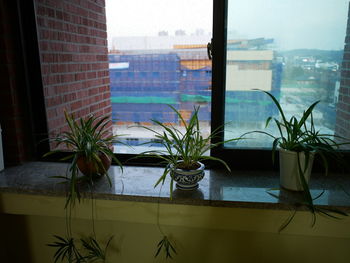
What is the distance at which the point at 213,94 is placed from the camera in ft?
5.06

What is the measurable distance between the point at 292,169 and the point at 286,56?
0.57m

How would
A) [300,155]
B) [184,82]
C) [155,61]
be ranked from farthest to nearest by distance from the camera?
[155,61], [184,82], [300,155]

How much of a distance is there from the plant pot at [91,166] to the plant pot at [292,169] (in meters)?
0.83

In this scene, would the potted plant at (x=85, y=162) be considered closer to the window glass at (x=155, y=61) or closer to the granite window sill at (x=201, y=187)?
the granite window sill at (x=201, y=187)

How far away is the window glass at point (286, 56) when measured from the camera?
1.41 metres

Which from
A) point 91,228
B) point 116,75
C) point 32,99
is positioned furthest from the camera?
point 116,75

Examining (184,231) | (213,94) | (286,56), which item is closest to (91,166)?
(184,231)

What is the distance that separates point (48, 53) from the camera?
1.71 meters

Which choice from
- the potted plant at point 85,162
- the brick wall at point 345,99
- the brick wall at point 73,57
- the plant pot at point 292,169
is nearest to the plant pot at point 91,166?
the potted plant at point 85,162

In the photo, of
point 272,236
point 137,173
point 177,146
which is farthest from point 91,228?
point 272,236

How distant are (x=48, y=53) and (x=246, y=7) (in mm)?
1139

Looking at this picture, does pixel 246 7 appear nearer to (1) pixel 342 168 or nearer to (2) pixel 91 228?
(1) pixel 342 168

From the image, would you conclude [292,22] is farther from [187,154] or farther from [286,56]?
[187,154]

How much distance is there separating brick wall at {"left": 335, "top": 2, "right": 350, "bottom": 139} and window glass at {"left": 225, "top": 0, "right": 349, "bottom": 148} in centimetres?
2
